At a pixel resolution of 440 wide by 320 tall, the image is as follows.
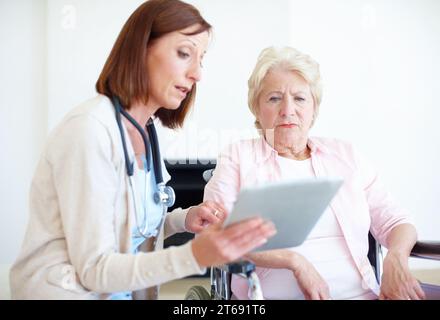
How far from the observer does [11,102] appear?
1230 mm

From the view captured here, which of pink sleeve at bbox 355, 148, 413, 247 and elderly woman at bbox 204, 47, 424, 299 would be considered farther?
pink sleeve at bbox 355, 148, 413, 247

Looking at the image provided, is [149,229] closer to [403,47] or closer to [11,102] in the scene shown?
[11,102]

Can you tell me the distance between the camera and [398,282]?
39.9 inches

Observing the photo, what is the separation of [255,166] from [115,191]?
0.42 m

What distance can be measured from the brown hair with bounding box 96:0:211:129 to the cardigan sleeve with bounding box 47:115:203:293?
0.12 metres

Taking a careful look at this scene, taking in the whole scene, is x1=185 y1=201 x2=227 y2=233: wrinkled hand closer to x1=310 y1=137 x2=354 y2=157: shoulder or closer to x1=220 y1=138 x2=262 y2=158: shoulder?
x1=220 y1=138 x2=262 y2=158: shoulder

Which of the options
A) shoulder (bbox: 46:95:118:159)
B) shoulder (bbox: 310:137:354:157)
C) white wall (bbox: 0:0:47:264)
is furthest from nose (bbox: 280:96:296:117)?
white wall (bbox: 0:0:47:264)

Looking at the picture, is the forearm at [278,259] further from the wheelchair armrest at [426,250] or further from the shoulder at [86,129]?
the shoulder at [86,129]

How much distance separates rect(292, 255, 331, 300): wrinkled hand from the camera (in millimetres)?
964

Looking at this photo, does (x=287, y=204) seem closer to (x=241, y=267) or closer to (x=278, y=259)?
(x=241, y=267)

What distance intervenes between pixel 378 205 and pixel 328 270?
8.4 inches

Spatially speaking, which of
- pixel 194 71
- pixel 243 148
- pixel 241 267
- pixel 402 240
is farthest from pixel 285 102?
pixel 241 267

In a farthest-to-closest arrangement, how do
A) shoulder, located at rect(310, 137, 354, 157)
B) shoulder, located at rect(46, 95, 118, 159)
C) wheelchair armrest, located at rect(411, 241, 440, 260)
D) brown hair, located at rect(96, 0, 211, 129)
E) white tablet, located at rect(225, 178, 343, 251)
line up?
shoulder, located at rect(310, 137, 354, 157), wheelchair armrest, located at rect(411, 241, 440, 260), brown hair, located at rect(96, 0, 211, 129), shoulder, located at rect(46, 95, 118, 159), white tablet, located at rect(225, 178, 343, 251)

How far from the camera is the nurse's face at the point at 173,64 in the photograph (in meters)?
0.87
